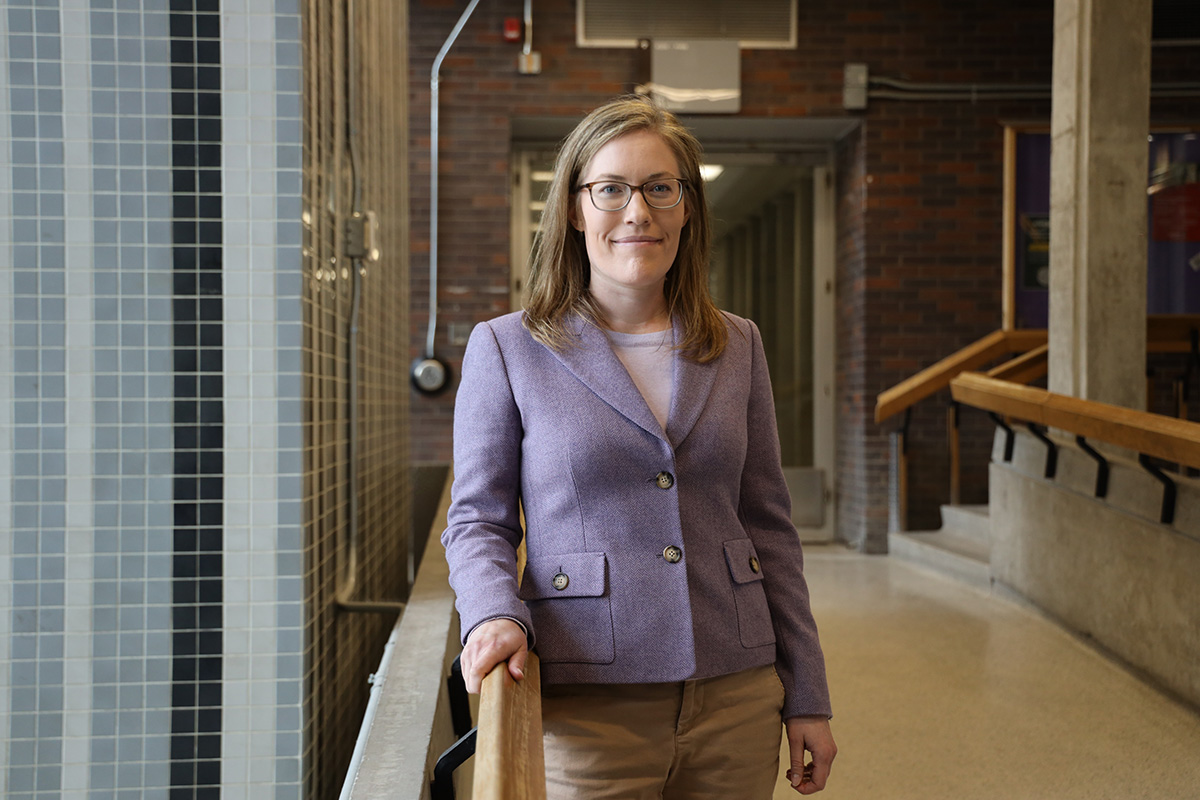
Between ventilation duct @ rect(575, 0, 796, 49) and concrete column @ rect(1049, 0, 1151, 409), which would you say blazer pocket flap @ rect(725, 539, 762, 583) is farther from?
ventilation duct @ rect(575, 0, 796, 49)

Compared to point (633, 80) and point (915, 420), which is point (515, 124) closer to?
point (633, 80)

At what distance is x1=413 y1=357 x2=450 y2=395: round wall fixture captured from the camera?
6.13 meters

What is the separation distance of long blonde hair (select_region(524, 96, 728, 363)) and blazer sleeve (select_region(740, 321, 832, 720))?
0.10m

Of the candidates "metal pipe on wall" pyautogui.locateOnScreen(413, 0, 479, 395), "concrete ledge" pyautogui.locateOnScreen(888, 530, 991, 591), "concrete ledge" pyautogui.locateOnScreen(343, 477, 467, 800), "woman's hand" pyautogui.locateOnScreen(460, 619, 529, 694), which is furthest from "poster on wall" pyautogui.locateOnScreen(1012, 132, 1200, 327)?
"woman's hand" pyautogui.locateOnScreen(460, 619, 529, 694)

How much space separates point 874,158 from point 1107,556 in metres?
3.58

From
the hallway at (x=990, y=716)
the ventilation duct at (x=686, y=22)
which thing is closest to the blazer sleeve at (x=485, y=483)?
the hallway at (x=990, y=716)

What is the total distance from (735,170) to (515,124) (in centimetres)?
158

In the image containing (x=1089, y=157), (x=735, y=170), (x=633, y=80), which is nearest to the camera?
(x=1089, y=157)

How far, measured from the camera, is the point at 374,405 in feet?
10.4

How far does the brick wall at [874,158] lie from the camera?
615cm

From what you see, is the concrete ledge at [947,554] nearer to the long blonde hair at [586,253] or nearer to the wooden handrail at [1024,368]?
the wooden handrail at [1024,368]

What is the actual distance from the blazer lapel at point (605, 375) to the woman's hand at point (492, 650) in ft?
0.92

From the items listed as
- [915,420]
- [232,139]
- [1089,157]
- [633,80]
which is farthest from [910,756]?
[633,80]

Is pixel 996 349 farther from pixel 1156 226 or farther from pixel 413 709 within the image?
pixel 413 709
